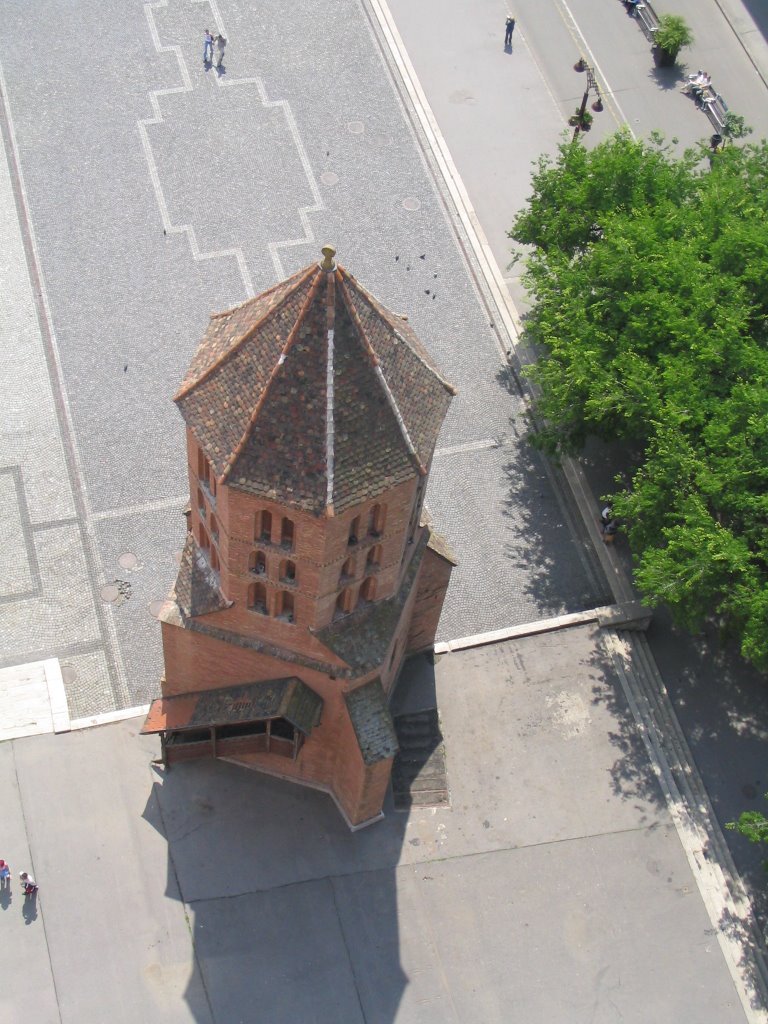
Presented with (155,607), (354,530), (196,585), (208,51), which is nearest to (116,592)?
(155,607)

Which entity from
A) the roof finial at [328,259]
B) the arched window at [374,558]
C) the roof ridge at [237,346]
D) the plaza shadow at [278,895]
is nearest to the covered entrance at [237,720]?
the plaza shadow at [278,895]

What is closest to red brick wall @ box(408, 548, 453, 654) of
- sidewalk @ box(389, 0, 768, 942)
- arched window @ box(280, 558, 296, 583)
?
arched window @ box(280, 558, 296, 583)

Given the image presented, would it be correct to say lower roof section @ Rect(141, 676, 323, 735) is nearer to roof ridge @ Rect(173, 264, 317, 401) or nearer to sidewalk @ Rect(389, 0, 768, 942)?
roof ridge @ Rect(173, 264, 317, 401)

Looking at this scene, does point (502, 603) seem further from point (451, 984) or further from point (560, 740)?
point (451, 984)

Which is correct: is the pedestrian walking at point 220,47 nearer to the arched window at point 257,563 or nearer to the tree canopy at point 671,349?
the tree canopy at point 671,349

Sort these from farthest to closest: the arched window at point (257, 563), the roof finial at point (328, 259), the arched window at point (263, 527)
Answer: the arched window at point (257, 563)
the arched window at point (263, 527)
the roof finial at point (328, 259)
